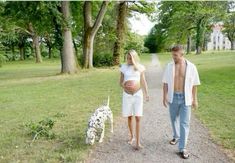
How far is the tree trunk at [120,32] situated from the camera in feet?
114

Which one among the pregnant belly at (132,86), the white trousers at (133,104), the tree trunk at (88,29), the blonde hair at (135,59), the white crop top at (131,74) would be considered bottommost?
the white trousers at (133,104)

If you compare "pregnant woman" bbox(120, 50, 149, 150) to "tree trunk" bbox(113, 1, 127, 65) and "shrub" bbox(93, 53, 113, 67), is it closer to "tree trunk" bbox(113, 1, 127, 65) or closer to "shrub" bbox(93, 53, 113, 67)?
"shrub" bbox(93, 53, 113, 67)

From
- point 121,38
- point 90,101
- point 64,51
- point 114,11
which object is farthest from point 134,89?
point 114,11

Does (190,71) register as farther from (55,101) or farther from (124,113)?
(55,101)

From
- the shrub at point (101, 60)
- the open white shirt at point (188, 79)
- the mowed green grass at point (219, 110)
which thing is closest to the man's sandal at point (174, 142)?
the mowed green grass at point (219, 110)

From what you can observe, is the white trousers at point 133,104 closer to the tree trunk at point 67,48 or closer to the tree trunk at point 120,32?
the tree trunk at point 67,48

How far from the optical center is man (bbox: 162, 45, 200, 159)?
6.48 meters

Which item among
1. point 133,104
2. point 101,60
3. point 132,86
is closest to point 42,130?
point 133,104

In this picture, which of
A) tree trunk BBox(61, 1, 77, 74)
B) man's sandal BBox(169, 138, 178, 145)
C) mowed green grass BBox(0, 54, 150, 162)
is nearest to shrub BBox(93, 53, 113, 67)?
tree trunk BBox(61, 1, 77, 74)

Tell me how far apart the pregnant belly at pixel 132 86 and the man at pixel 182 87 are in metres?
0.54

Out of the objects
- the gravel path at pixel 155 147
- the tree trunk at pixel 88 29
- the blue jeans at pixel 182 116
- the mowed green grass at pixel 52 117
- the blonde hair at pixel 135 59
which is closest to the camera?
the gravel path at pixel 155 147

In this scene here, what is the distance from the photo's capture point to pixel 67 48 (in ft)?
82.2

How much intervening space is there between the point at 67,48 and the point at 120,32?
11.2m

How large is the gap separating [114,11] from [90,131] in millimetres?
31556
